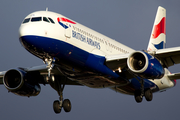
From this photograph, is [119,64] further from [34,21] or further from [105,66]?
[34,21]

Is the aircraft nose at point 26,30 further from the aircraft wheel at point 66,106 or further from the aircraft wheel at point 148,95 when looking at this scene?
the aircraft wheel at point 148,95

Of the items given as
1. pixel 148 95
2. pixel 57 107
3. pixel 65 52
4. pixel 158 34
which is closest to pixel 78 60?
pixel 65 52

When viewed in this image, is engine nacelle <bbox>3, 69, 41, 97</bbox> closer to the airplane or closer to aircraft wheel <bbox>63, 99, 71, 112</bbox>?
the airplane

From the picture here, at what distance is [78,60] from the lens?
91.7 feet

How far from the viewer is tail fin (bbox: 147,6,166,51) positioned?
42812 millimetres

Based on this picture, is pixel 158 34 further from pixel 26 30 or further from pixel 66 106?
pixel 26 30

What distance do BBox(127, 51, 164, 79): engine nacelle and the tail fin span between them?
13.6 m

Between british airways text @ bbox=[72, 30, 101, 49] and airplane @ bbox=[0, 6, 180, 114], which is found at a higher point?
british airways text @ bbox=[72, 30, 101, 49]

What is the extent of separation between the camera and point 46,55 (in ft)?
88.3

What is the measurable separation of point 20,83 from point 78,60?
314 inches

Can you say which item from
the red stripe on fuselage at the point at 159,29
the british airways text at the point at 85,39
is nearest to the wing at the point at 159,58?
the british airways text at the point at 85,39

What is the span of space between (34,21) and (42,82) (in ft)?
34.6

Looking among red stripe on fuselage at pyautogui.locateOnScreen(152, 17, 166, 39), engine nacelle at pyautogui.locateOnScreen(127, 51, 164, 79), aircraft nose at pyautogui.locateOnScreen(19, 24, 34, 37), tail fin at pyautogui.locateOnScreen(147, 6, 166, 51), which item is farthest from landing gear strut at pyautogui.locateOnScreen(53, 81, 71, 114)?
red stripe on fuselage at pyautogui.locateOnScreen(152, 17, 166, 39)

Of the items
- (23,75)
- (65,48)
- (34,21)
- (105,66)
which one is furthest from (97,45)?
(23,75)
